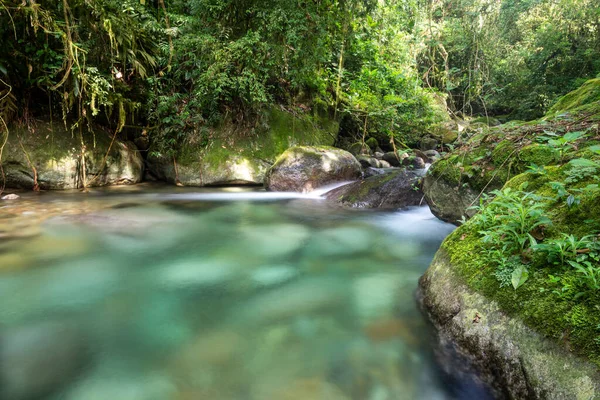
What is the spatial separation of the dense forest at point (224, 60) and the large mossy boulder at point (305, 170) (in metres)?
1.54

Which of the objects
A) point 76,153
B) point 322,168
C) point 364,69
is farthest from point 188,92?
point 364,69

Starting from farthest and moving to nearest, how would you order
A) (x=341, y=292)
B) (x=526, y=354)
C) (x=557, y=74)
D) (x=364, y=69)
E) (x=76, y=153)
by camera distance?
1. (x=557, y=74)
2. (x=364, y=69)
3. (x=76, y=153)
4. (x=341, y=292)
5. (x=526, y=354)

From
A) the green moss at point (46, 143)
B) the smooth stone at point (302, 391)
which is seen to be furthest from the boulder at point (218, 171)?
the smooth stone at point (302, 391)

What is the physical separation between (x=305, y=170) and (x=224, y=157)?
84.0 inches

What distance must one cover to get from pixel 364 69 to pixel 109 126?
268 inches

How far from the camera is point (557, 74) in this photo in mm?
13055

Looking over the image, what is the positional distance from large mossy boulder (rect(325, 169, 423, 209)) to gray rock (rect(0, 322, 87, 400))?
191 inches

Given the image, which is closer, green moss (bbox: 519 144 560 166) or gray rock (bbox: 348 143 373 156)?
green moss (bbox: 519 144 560 166)

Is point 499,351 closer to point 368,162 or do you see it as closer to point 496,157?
point 496,157

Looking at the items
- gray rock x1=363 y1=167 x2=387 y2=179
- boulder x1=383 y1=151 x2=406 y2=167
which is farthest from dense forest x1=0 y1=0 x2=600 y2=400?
gray rock x1=363 y1=167 x2=387 y2=179

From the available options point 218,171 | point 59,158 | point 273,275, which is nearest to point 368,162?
point 218,171

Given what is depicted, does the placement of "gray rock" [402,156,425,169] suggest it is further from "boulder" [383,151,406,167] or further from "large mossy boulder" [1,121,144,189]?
"large mossy boulder" [1,121,144,189]

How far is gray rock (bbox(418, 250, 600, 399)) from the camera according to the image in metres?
1.40

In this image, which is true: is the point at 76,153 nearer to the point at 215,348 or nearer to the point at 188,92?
the point at 188,92
